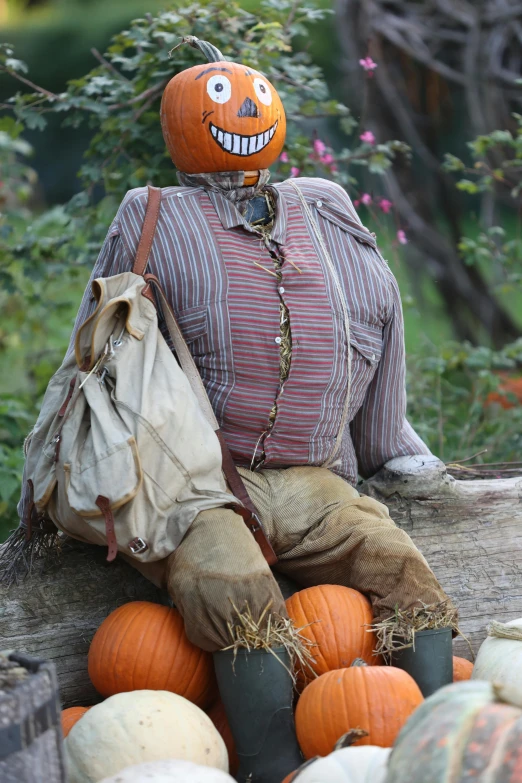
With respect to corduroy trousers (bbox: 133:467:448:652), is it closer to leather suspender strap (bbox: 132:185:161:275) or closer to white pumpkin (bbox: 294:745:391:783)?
white pumpkin (bbox: 294:745:391:783)

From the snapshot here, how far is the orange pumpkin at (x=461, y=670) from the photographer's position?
2768mm

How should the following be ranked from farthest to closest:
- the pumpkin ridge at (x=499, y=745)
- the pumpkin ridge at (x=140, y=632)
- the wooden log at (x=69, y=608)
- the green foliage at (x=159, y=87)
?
the green foliage at (x=159, y=87) < the wooden log at (x=69, y=608) < the pumpkin ridge at (x=140, y=632) < the pumpkin ridge at (x=499, y=745)

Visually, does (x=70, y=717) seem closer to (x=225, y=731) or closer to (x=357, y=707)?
(x=225, y=731)

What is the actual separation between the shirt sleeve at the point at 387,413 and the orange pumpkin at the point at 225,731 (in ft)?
3.16

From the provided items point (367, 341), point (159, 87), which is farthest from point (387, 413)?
point (159, 87)

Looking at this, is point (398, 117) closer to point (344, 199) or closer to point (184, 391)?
point (344, 199)

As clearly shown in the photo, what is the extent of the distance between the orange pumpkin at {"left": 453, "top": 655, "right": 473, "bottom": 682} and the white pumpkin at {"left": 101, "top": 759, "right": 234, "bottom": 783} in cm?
107

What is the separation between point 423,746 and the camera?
5.16 feet

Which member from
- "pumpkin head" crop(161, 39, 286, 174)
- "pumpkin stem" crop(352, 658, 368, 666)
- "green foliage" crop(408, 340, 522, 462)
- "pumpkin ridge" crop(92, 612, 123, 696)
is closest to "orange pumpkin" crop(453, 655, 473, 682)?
"pumpkin stem" crop(352, 658, 368, 666)

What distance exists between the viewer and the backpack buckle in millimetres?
2471

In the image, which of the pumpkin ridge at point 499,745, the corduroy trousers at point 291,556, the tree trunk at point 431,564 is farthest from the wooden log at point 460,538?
the pumpkin ridge at point 499,745

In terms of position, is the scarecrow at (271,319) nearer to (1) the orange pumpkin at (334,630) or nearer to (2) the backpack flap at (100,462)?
Answer: (1) the orange pumpkin at (334,630)

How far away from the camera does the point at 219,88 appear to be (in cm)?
277

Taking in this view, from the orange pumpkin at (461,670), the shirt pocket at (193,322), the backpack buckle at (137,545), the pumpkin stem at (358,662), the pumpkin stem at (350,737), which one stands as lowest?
the orange pumpkin at (461,670)
